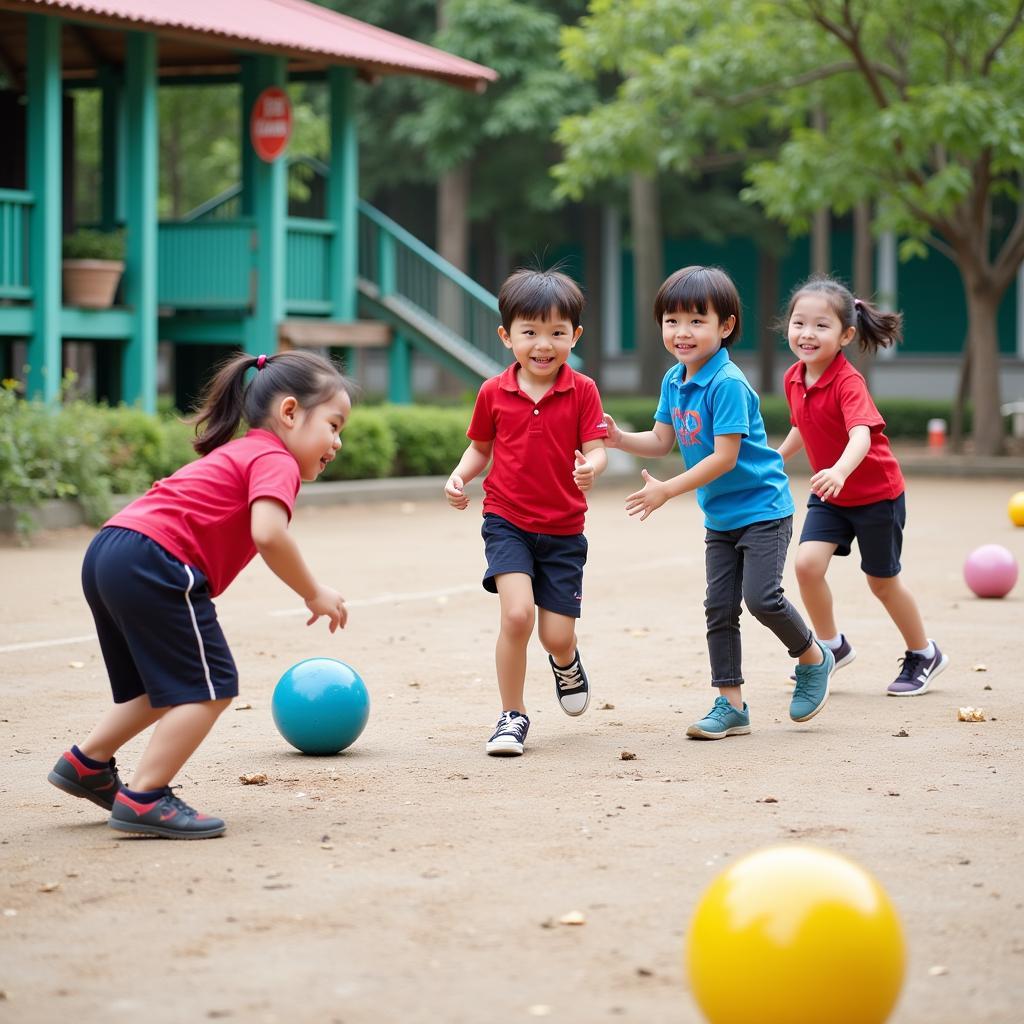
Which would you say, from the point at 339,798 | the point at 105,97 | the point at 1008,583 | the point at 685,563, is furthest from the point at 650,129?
the point at 339,798

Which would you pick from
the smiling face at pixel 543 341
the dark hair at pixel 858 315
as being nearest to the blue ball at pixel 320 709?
the smiling face at pixel 543 341

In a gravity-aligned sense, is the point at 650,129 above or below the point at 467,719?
above

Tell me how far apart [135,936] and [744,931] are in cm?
153

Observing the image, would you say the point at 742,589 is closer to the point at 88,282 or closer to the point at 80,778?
the point at 80,778

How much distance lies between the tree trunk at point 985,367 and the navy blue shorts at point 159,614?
19.2 metres

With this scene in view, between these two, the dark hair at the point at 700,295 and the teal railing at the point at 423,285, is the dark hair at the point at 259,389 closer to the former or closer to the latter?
the dark hair at the point at 700,295

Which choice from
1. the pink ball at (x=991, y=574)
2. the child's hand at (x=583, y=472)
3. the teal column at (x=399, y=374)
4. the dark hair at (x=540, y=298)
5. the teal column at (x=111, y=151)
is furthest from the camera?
the teal column at (x=399, y=374)

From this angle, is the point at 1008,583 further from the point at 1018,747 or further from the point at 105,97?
the point at 105,97

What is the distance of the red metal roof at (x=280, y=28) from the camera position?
17.2 m

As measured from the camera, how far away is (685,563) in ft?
41.5

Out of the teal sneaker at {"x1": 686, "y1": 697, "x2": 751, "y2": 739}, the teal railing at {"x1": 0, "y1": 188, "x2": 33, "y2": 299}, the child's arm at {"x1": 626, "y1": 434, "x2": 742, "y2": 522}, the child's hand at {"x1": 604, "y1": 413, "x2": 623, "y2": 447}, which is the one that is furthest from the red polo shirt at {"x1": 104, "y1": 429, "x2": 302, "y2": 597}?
the teal railing at {"x1": 0, "y1": 188, "x2": 33, "y2": 299}

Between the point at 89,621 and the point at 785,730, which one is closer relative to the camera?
the point at 785,730

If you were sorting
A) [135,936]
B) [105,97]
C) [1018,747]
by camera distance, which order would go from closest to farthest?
[135,936]
[1018,747]
[105,97]

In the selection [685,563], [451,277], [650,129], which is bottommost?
[685,563]
